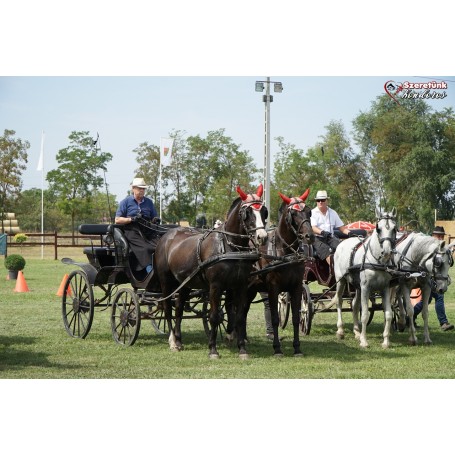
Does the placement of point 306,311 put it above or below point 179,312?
below

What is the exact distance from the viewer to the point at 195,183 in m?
12.4

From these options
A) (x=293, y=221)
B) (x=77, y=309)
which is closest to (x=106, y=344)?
(x=77, y=309)

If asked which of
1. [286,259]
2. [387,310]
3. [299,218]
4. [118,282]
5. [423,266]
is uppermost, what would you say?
[299,218]

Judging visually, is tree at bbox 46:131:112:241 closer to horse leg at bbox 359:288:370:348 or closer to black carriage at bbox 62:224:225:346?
black carriage at bbox 62:224:225:346

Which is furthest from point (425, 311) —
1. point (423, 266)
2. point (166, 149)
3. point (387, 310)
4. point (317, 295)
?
point (166, 149)

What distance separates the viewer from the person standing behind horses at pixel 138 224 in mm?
8797

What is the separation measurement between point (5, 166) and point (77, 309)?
240cm

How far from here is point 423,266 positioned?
8.66 metres

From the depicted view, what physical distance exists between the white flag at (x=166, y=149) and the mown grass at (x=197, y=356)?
9.16 ft

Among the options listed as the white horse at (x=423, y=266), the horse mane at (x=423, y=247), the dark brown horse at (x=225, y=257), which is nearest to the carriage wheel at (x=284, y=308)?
the white horse at (x=423, y=266)

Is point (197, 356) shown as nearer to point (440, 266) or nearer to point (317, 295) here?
point (317, 295)

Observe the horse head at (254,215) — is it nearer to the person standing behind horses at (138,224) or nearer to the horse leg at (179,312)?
the horse leg at (179,312)

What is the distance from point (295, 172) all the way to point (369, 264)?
718 cm
